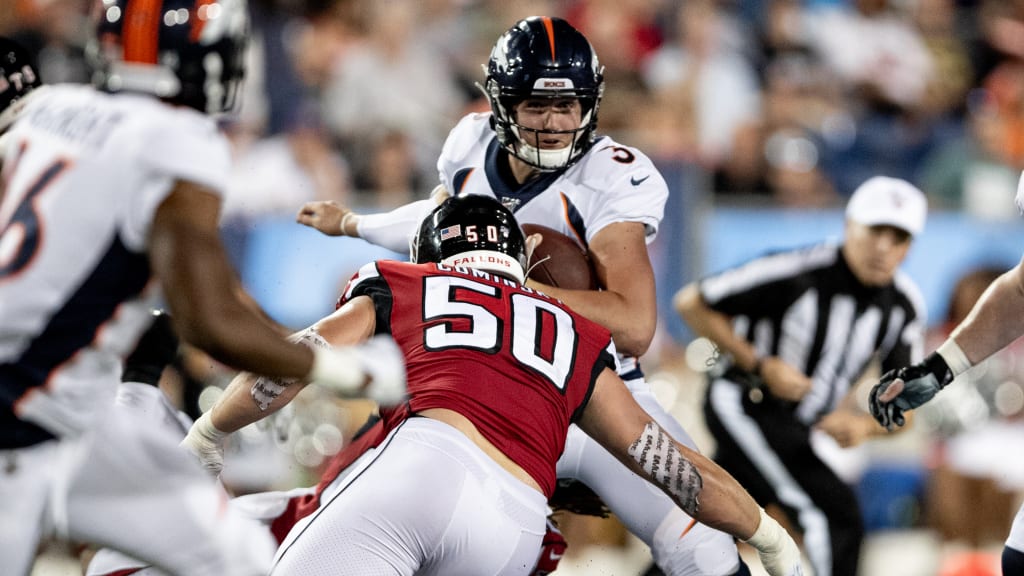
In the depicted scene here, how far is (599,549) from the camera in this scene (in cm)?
761

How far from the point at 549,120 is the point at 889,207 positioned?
2228mm

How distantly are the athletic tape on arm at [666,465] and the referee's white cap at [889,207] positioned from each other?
105 inches

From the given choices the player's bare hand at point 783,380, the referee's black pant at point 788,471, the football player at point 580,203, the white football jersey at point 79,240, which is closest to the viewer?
the white football jersey at point 79,240

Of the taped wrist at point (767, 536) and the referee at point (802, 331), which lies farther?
the referee at point (802, 331)

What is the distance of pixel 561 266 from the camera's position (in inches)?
171

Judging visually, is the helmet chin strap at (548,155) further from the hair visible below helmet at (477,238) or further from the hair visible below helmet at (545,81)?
the hair visible below helmet at (477,238)

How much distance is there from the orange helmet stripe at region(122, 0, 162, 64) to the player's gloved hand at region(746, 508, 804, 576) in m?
2.05

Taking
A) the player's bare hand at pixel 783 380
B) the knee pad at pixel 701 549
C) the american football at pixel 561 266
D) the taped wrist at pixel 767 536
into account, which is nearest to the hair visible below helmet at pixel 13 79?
the american football at pixel 561 266

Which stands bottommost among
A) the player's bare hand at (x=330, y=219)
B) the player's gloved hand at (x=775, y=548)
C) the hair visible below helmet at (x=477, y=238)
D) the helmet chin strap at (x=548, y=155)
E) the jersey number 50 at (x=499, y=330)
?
the player's gloved hand at (x=775, y=548)

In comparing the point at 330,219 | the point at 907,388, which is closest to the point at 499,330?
the point at 330,219

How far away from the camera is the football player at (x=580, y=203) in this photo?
13.7ft

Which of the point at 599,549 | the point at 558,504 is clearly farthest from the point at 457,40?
the point at 558,504

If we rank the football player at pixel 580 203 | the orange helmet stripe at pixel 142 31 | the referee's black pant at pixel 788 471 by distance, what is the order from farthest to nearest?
the referee's black pant at pixel 788 471 < the football player at pixel 580 203 < the orange helmet stripe at pixel 142 31

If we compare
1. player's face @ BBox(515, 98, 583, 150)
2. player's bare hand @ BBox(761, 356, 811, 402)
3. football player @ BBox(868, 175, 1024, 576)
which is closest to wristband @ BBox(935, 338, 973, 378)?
football player @ BBox(868, 175, 1024, 576)
